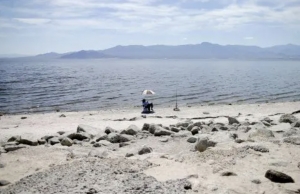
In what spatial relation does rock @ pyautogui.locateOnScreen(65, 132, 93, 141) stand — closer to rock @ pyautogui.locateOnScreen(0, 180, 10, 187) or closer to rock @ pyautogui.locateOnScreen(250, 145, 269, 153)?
rock @ pyautogui.locateOnScreen(0, 180, 10, 187)

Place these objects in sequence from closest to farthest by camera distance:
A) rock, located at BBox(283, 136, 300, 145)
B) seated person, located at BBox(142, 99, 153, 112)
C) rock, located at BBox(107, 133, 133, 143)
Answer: rock, located at BBox(283, 136, 300, 145) → rock, located at BBox(107, 133, 133, 143) → seated person, located at BBox(142, 99, 153, 112)

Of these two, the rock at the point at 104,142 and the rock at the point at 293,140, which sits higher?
the rock at the point at 293,140

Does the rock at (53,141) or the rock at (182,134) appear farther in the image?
the rock at (182,134)

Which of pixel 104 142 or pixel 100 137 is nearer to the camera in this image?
pixel 104 142

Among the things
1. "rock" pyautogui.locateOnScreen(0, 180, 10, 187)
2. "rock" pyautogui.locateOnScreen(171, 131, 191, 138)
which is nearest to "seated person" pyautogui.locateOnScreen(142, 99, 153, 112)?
"rock" pyautogui.locateOnScreen(171, 131, 191, 138)

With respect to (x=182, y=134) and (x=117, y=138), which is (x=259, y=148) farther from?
(x=117, y=138)

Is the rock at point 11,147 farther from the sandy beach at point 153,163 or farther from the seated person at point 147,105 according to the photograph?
the seated person at point 147,105

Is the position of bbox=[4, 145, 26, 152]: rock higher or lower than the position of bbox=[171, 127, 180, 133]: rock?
higher

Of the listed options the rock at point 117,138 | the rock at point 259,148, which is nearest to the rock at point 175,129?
the rock at point 117,138

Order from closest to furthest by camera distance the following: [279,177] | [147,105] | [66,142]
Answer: [279,177] < [66,142] < [147,105]

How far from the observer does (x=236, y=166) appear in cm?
923

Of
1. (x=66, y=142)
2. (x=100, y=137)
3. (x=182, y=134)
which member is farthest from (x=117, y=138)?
(x=182, y=134)

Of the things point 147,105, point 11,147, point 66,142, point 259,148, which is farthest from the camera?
point 147,105

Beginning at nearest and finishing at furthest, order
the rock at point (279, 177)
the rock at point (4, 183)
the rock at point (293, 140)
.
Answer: the rock at point (279, 177) < the rock at point (4, 183) < the rock at point (293, 140)
